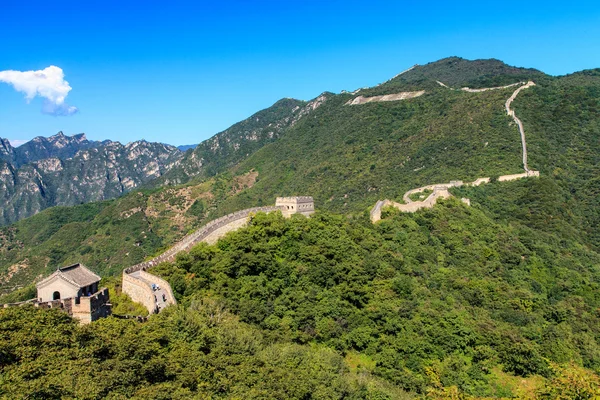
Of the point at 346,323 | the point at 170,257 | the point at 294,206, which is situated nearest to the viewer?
the point at 346,323

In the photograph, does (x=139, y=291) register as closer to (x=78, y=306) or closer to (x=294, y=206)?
(x=78, y=306)

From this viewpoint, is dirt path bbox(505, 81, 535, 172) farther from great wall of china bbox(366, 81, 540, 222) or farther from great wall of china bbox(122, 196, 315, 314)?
great wall of china bbox(122, 196, 315, 314)

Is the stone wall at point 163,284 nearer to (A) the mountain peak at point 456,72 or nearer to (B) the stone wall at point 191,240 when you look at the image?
(B) the stone wall at point 191,240

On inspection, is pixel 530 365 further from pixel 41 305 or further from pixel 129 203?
pixel 129 203

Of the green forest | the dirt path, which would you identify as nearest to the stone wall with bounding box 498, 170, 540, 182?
the dirt path

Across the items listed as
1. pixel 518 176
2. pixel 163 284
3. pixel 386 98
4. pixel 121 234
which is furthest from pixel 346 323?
pixel 386 98

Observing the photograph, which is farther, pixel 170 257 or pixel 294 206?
pixel 294 206

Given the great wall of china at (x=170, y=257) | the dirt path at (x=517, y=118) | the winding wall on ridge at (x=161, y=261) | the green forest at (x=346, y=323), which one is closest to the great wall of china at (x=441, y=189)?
the dirt path at (x=517, y=118)
